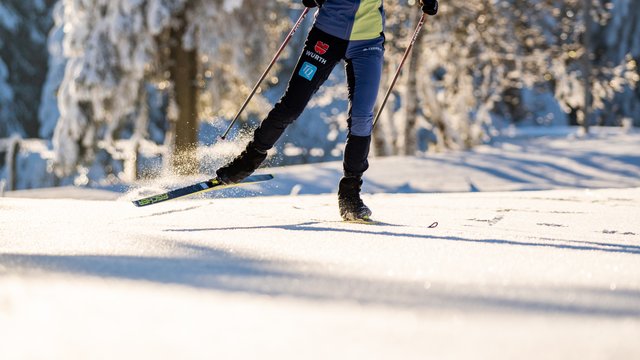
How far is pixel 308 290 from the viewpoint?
199 centimetres

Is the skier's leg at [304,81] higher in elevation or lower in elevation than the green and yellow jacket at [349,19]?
lower

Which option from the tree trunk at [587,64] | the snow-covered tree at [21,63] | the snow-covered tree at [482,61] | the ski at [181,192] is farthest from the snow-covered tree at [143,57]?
the snow-covered tree at [21,63]

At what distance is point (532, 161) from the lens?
9617 mm

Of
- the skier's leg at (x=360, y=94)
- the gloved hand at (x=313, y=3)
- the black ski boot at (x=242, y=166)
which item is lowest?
the black ski boot at (x=242, y=166)

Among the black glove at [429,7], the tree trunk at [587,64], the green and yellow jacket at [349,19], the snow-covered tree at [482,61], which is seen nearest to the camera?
the green and yellow jacket at [349,19]

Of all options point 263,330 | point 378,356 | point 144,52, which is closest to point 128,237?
point 263,330

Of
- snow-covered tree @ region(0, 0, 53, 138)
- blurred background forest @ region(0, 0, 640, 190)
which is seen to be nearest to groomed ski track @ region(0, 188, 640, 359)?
blurred background forest @ region(0, 0, 640, 190)

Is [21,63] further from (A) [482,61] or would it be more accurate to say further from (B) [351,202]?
(B) [351,202]

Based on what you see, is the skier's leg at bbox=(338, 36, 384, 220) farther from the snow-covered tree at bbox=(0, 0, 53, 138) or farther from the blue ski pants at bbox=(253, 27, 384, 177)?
the snow-covered tree at bbox=(0, 0, 53, 138)

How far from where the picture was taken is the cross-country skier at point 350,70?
4105mm

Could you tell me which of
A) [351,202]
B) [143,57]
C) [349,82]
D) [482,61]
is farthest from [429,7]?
[482,61]

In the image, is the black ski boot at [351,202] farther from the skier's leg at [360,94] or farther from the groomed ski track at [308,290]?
the groomed ski track at [308,290]

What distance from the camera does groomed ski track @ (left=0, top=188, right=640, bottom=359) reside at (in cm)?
150

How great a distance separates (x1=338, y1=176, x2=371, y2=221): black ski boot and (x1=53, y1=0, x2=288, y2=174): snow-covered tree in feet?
33.7
